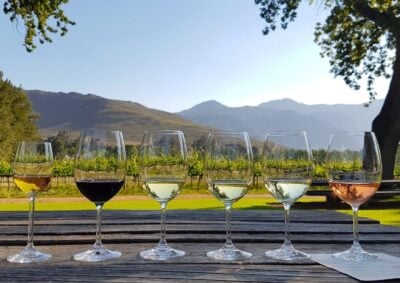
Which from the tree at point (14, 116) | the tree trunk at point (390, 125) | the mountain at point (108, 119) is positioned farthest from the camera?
the mountain at point (108, 119)

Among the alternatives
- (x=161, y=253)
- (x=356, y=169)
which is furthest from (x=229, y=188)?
(x=356, y=169)

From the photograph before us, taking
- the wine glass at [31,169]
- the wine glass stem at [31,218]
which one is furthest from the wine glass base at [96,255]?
the wine glass at [31,169]

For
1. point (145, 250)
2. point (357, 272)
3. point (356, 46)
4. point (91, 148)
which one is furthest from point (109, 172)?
point (356, 46)

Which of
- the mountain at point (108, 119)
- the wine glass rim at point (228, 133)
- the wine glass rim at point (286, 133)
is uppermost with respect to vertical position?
the mountain at point (108, 119)

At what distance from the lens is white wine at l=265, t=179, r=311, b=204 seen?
141 cm

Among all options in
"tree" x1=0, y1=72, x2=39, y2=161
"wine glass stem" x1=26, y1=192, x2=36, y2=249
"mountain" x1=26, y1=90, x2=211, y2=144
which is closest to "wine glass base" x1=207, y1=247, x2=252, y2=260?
"wine glass stem" x1=26, y1=192, x2=36, y2=249

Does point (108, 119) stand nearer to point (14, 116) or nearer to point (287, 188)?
point (14, 116)

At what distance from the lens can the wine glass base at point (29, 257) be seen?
1.25 metres

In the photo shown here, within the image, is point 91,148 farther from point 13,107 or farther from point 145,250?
point 13,107

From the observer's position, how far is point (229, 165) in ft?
4.60

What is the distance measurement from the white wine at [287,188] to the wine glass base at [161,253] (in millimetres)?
339

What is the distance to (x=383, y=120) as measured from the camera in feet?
47.3

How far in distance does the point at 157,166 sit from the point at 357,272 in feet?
2.06

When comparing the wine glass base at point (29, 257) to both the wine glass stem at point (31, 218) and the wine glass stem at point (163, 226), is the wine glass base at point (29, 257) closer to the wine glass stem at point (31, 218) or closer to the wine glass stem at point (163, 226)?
the wine glass stem at point (31, 218)
